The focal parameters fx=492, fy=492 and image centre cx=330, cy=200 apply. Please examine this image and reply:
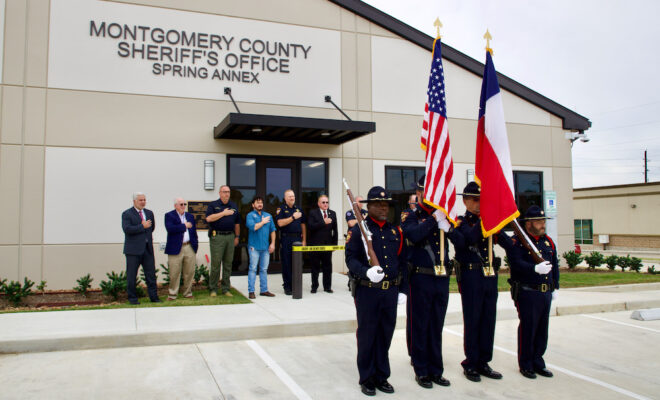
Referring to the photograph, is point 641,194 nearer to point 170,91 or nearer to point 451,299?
point 451,299

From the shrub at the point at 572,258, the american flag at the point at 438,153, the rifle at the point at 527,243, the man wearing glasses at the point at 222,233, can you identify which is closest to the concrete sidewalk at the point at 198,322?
the man wearing glasses at the point at 222,233

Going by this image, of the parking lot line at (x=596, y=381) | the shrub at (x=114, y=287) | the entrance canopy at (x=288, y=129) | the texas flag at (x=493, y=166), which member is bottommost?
the parking lot line at (x=596, y=381)

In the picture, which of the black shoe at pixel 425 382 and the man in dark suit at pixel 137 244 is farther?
the man in dark suit at pixel 137 244

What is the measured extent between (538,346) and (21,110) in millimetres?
11312

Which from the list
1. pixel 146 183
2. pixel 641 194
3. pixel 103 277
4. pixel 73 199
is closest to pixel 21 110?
pixel 73 199

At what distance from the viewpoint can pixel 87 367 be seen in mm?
5738

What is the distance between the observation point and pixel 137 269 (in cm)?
891

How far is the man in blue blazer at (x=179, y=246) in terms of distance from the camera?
9227 millimetres

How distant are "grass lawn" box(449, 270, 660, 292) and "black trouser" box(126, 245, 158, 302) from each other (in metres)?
6.31

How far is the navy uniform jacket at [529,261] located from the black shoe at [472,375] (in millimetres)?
1172

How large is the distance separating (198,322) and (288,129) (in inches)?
222

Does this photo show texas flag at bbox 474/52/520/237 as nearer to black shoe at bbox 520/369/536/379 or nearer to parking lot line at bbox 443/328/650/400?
black shoe at bbox 520/369/536/379

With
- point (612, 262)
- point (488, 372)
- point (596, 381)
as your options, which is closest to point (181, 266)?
point (488, 372)

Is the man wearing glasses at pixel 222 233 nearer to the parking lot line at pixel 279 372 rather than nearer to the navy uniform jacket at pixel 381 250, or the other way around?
the parking lot line at pixel 279 372
